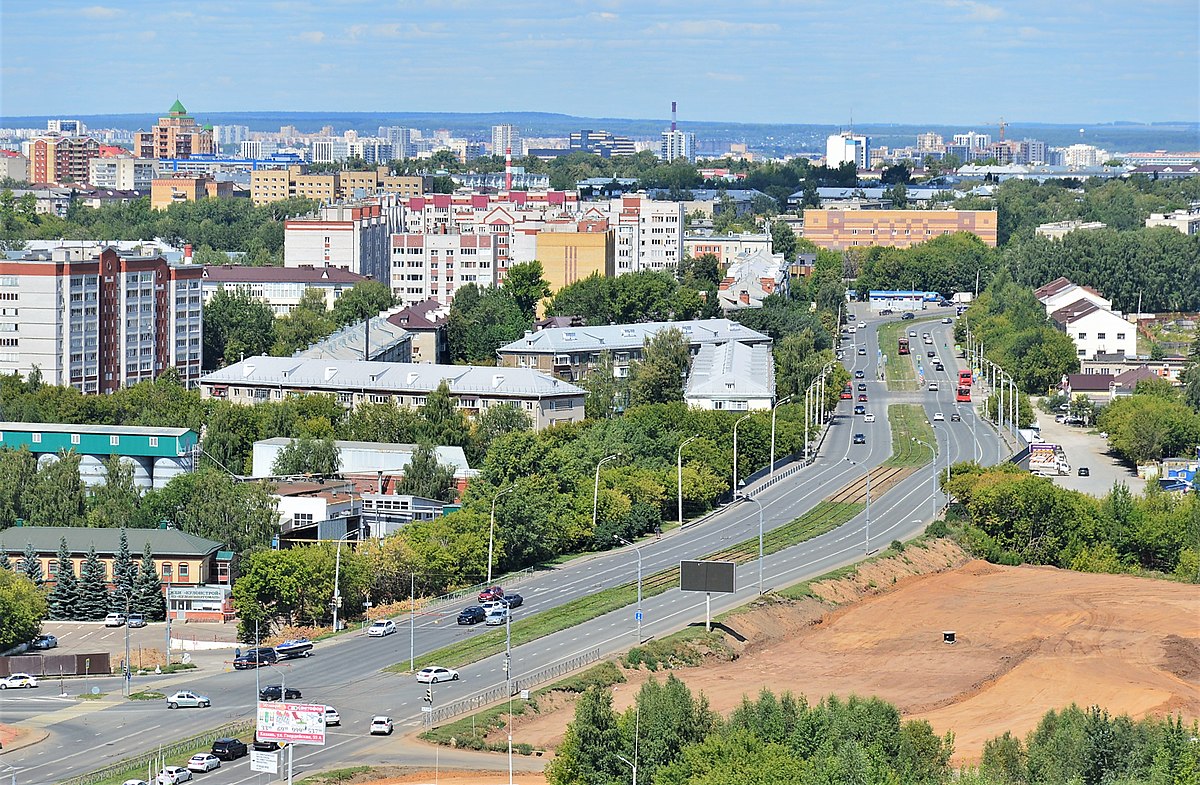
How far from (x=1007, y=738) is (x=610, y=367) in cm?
5348

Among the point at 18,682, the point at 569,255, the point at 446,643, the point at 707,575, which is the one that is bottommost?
the point at 18,682

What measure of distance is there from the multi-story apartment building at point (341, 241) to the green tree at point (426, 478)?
68682mm

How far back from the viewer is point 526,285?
118 metres

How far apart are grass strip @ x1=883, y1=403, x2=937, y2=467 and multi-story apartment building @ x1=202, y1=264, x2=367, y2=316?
40.3 metres

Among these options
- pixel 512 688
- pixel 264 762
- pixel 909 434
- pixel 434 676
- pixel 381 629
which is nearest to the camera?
pixel 264 762

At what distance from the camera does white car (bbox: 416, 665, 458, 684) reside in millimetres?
48125

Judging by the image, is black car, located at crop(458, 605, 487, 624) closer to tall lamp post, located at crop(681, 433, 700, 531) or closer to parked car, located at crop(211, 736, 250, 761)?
tall lamp post, located at crop(681, 433, 700, 531)

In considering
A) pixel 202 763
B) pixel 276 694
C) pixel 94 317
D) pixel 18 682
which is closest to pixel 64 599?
pixel 18 682

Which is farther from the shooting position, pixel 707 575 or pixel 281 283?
pixel 281 283

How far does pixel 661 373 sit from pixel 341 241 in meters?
51.3

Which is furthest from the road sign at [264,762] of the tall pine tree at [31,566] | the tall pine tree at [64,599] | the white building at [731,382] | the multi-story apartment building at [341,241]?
the multi-story apartment building at [341,241]

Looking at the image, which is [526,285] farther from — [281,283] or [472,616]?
[472,616]

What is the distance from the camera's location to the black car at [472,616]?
54.2m

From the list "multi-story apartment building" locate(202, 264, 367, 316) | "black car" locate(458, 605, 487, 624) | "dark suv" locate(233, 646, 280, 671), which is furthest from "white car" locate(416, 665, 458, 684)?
"multi-story apartment building" locate(202, 264, 367, 316)
